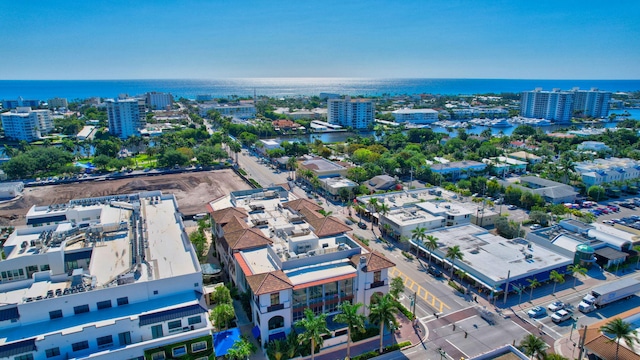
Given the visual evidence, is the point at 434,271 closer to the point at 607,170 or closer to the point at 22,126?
the point at 607,170

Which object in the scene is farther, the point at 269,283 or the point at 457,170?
the point at 457,170

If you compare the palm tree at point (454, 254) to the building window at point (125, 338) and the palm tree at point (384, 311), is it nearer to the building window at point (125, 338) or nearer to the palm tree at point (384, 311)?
the palm tree at point (384, 311)

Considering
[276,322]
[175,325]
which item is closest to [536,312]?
[276,322]

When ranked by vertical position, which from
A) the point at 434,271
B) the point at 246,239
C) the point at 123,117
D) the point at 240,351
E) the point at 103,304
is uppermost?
the point at 123,117

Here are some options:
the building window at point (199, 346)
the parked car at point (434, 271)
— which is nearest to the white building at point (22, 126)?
the building window at point (199, 346)

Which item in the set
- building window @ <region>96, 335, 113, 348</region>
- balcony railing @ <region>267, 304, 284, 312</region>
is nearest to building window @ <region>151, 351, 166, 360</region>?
building window @ <region>96, 335, 113, 348</region>

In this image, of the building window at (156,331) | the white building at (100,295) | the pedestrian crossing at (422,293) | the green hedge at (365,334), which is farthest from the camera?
the pedestrian crossing at (422,293)

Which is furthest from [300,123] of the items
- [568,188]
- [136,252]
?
[136,252]
